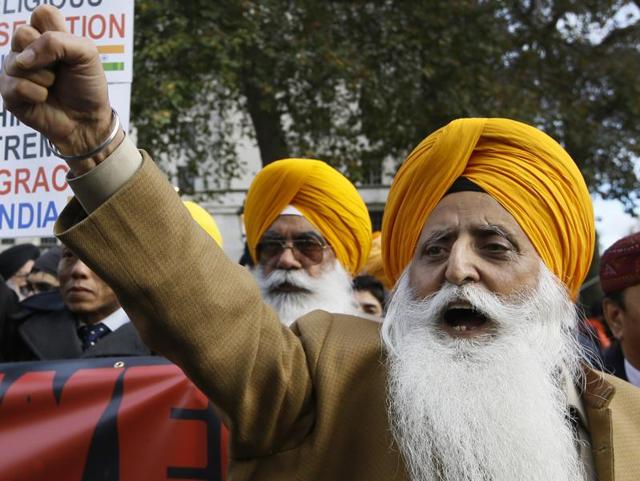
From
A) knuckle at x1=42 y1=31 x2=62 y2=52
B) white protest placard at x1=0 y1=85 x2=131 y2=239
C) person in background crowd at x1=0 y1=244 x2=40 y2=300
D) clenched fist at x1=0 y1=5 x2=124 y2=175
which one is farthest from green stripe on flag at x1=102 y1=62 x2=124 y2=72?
person in background crowd at x1=0 y1=244 x2=40 y2=300

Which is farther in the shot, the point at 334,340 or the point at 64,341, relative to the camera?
the point at 64,341

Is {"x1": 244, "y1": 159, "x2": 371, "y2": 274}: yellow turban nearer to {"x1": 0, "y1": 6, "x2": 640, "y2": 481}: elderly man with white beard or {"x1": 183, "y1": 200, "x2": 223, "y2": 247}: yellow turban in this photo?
{"x1": 183, "y1": 200, "x2": 223, "y2": 247}: yellow turban

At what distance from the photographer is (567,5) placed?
626 inches

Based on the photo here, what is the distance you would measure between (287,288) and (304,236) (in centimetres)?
31

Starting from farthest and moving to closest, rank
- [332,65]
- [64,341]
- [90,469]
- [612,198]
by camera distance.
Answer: [612,198]
[332,65]
[64,341]
[90,469]

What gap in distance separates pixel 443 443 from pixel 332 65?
11.9 m

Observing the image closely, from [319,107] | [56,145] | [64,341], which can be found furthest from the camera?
[319,107]

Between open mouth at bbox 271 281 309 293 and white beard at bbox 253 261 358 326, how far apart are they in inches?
0.4

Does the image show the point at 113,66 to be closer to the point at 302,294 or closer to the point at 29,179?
the point at 29,179

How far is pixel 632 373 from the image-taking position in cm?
386

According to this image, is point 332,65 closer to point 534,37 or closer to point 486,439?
point 534,37

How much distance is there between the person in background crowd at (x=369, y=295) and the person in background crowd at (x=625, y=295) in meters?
1.68

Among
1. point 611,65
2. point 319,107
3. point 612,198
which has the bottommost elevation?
point 612,198

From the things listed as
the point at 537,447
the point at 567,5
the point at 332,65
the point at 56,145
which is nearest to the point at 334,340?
the point at 537,447
